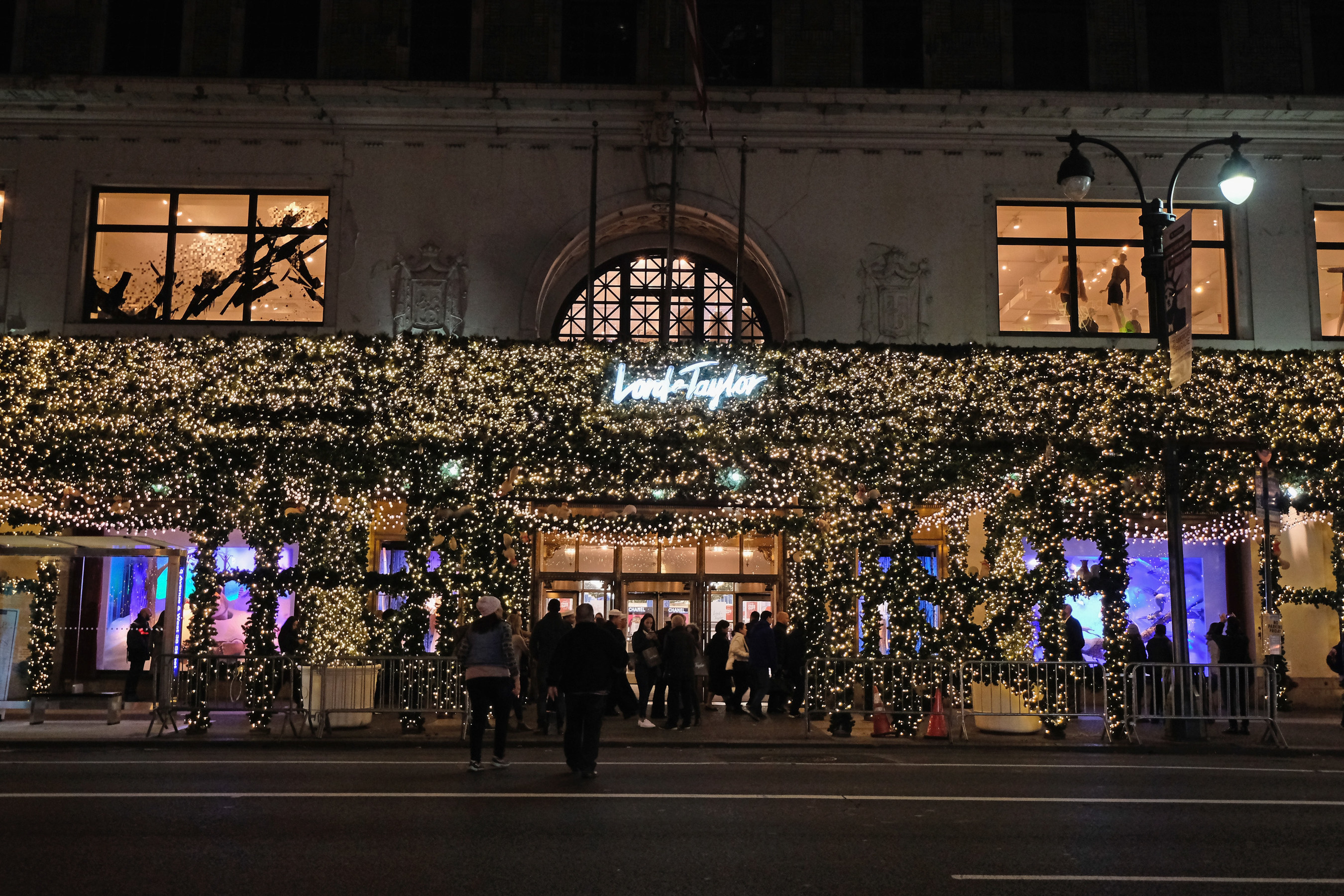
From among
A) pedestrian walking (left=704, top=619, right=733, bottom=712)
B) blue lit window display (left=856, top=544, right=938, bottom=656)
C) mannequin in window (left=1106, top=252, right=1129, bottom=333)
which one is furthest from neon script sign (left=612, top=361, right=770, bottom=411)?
mannequin in window (left=1106, top=252, right=1129, bottom=333)

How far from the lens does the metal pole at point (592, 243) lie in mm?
20516

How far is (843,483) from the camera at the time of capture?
724 inches

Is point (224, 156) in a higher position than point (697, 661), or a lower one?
higher

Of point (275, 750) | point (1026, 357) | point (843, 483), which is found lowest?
point (275, 750)

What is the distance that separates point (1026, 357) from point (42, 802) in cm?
1473

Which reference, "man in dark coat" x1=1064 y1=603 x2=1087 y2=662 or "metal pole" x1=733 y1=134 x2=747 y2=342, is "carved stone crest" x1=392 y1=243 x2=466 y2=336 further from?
"man in dark coat" x1=1064 y1=603 x2=1087 y2=662

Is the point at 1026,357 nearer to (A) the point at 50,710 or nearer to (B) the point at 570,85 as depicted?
(B) the point at 570,85

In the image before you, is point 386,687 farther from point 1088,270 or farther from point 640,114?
point 1088,270

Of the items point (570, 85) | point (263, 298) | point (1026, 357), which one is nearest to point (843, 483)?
point (1026, 357)

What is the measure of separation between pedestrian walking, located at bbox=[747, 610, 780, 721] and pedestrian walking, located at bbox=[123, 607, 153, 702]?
10.6m

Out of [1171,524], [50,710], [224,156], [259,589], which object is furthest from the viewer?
[224,156]

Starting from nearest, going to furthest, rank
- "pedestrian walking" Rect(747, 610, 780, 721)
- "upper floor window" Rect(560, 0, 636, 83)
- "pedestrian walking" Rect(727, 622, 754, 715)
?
1. "pedestrian walking" Rect(747, 610, 780, 721)
2. "pedestrian walking" Rect(727, 622, 754, 715)
3. "upper floor window" Rect(560, 0, 636, 83)

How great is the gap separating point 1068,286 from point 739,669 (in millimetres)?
9149

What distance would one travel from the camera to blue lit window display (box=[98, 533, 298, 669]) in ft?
76.2
